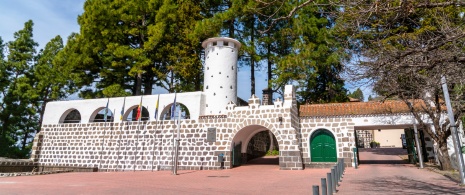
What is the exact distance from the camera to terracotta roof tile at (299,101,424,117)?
54.2ft

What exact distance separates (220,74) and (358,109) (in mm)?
8645

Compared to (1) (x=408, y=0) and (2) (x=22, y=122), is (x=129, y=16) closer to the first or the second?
(2) (x=22, y=122)

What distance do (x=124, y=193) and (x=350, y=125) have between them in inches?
508

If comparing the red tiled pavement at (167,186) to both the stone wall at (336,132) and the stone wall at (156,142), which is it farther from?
the stone wall at (336,132)

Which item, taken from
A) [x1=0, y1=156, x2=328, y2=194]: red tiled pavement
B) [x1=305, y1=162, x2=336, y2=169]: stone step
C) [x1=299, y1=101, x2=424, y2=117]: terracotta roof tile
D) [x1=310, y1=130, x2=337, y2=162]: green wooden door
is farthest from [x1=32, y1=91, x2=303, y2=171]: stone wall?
[x1=0, y1=156, x2=328, y2=194]: red tiled pavement

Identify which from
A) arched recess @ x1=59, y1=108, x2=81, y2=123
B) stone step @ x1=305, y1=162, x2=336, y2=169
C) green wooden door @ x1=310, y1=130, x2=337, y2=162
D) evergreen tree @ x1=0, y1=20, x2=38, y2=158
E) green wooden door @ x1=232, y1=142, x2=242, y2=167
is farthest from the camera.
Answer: evergreen tree @ x1=0, y1=20, x2=38, y2=158

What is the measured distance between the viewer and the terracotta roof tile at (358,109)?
16531 millimetres

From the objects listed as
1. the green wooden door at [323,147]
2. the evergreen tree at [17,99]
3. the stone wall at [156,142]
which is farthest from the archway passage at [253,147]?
the evergreen tree at [17,99]

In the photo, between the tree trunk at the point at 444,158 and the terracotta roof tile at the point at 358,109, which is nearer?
the tree trunk at the point at 444,158

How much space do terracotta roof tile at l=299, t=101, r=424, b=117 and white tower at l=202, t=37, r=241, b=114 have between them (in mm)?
4799

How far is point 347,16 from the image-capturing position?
5.38m

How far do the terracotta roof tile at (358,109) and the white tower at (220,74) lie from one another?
15.7 ft

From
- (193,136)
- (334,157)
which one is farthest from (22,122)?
(334,157)

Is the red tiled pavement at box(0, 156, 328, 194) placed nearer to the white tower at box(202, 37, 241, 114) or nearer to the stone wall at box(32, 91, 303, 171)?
the stone wall at box(32, 91, 303, 171)
